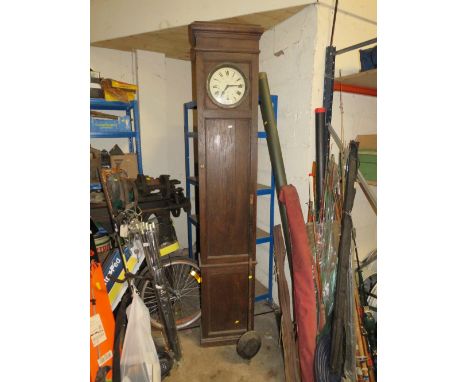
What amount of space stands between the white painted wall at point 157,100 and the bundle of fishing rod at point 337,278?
5.86 ft

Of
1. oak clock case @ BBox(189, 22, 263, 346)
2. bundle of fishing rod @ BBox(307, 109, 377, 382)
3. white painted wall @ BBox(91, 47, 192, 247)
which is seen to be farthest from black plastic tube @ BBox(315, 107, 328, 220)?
white painted wall @ BBox(91, 47, 192, 247)

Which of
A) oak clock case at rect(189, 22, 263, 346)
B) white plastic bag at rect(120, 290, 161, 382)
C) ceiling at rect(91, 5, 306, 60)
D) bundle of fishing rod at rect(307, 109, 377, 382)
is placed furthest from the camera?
ceiling at rect(91, 5, 306, 60)

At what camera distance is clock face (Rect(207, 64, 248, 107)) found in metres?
1.72

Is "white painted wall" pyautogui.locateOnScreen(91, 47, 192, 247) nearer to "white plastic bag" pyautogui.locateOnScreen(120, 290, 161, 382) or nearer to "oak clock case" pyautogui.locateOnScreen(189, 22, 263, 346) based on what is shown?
"oak clock case" pyautogui.locateOnScreen(189, 22, 263, 346)

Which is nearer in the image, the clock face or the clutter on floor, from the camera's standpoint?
the clutter on floor

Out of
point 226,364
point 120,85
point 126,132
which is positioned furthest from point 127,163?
point 226,364

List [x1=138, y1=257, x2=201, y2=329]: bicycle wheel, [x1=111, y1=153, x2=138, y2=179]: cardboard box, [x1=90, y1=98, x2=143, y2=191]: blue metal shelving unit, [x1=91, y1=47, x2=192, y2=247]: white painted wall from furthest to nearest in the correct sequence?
[x1=91, y1=47, x2=192, y2=247]: white painted wall < [x1=111, y1=153, x2=138, y2=179]: cardboard box < [x1=90, y1=98, x2=143, y2=191]: blue metal shelving unit < [x1=138, y1=257, x2=201, y2=329]: bicycle wheel

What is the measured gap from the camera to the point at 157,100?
3008 millimetres

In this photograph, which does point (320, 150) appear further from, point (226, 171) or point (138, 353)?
point (138, 353)

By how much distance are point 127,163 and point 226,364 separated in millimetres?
1795

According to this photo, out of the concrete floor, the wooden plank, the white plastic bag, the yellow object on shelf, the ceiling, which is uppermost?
the ceiling

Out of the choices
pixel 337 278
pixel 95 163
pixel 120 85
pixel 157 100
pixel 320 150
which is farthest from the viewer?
pixel 157 100

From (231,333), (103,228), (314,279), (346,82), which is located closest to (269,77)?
(346,82)
